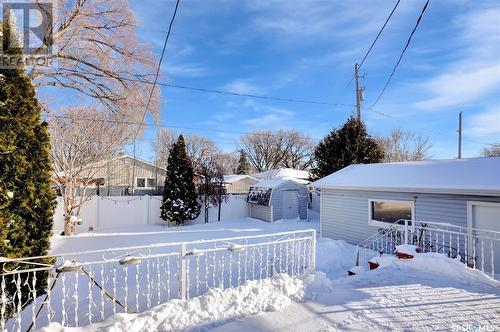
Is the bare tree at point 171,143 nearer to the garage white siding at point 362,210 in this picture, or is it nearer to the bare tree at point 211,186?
the bare tree at point 211,186

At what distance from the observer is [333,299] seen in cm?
406

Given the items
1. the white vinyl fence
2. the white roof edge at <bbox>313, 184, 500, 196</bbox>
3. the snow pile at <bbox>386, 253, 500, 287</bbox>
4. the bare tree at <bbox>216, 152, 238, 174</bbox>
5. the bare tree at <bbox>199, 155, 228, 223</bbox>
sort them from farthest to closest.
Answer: the bare tree at <bbox>216, 152, 238, 174</bbox>, the bare tree at <bbox>199, 155, 228, 223</bbox>, the white vinyl fence, the white roof edge at <bbox>313, 184, 500, 196</bbox>, the snow pile at <bbox>386, 253, 500, 287</bbox>

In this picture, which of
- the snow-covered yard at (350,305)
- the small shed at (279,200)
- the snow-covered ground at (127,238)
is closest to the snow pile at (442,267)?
the snow-covered yard at (350,305)

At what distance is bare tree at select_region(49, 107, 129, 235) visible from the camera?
1181cm

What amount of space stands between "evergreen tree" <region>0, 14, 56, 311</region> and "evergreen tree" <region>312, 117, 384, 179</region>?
12.3 metres

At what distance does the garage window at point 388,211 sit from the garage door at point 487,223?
1.47m

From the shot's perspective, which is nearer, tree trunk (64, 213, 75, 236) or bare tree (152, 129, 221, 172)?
tree trunk (64, 213, 75, 236)

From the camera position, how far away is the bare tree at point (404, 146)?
29109 millimetres

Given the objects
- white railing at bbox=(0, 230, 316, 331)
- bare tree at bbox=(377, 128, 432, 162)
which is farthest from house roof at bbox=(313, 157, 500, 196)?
bare tree at bbox=(377, 128, 432, 162)

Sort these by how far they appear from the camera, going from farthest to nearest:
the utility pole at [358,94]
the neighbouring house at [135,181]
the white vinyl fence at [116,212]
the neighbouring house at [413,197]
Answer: the neighbouring house at [135,181] → the utility pole at [358,94] → the white vinyl fence at [116,212] → the neighbouring house at [413,197]

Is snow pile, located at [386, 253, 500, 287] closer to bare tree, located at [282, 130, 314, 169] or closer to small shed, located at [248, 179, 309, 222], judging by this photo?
small shed, located at [248, 179, 309, 222]

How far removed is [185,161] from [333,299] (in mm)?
12739

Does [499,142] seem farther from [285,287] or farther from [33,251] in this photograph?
[33,251]

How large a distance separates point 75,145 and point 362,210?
1161 cm
